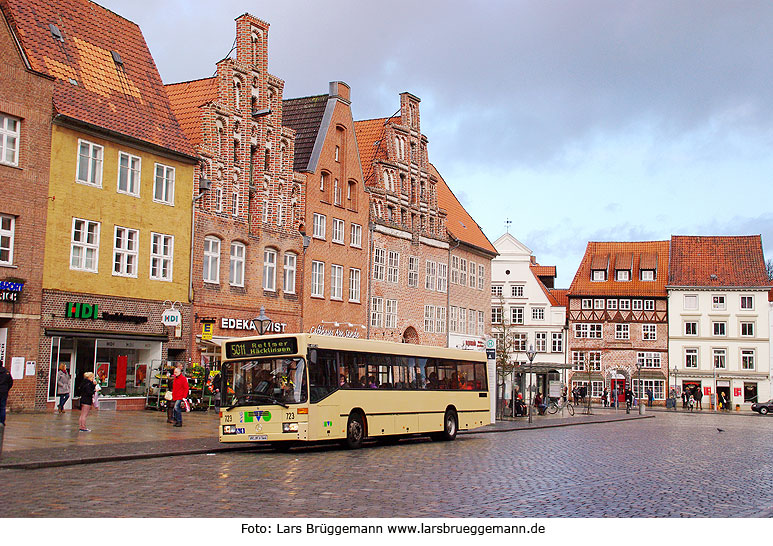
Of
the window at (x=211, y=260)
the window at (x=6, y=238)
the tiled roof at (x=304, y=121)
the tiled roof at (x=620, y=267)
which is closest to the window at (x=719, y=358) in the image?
the tiled roof at (x=620, y=267)

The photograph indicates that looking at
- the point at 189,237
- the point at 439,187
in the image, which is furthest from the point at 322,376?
the point at 439,187

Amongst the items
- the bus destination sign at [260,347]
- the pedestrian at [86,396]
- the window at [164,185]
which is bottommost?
the pedestrian at [86,396]

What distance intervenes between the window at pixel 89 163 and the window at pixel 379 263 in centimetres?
1985

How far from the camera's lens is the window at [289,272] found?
141ft

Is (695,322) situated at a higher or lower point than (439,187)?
lower

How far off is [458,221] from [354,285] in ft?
51.6

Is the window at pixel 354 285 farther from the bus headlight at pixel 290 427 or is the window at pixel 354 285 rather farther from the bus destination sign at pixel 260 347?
the bus headlight at pixel 290 427

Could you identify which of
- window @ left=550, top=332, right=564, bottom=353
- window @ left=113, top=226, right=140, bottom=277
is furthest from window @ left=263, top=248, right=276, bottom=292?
window @ left=550, top=332, right=564, bottom=353

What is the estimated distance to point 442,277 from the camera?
2265 inches

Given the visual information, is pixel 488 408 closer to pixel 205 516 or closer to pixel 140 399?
pixel 140 399

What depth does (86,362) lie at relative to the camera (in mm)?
32375

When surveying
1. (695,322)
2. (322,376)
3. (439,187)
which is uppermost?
(439,187)

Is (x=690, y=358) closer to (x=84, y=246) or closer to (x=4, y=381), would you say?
(x=84, y=246)

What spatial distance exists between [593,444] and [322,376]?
8.97 meters
